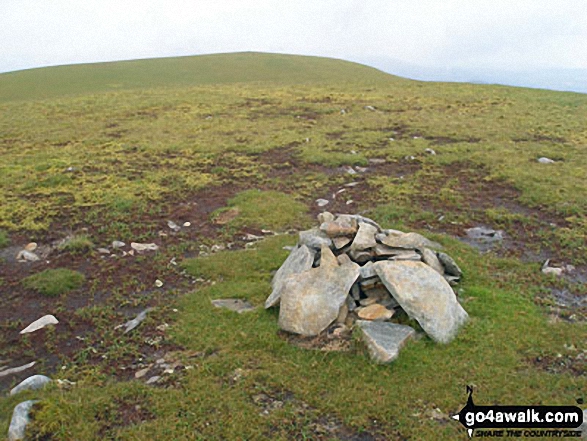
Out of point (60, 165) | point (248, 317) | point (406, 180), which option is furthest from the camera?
point (60, 165)

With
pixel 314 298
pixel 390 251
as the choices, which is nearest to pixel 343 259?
pixel 390 251

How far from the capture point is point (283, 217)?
16250mm

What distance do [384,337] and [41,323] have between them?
24.0 feet

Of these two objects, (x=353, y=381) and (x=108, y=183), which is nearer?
(x=353, y=381)

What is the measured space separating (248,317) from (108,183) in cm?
1310

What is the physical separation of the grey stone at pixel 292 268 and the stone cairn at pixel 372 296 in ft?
0.09

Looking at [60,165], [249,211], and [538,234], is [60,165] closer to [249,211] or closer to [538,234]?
[249,211]

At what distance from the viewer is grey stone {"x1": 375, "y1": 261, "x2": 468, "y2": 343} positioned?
346 inches

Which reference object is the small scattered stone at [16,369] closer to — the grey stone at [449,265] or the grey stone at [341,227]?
the grey stone at [341,227]

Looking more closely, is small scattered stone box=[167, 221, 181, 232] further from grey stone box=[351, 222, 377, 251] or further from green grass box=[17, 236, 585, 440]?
grey stone box=[351, 222, 377, 251]

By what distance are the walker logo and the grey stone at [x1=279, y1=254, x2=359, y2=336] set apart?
9.53ft

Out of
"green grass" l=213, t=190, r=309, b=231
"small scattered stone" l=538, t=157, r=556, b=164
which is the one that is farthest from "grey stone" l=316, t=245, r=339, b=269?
"small scattered stone" l=538, t=157, r=556, b=164

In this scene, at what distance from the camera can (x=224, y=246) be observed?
14.2 meters

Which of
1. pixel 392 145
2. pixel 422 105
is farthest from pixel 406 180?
pixel 422 105
